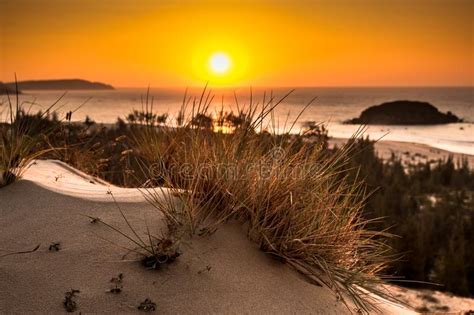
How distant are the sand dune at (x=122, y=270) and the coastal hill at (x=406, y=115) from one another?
45766 mm

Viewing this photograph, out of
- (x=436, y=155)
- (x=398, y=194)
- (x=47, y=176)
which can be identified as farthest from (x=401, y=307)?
(x=436, y=155)

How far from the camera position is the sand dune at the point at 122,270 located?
2055mm

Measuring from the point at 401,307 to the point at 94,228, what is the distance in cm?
200

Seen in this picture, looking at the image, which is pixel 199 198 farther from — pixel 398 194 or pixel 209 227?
pixel 398 194

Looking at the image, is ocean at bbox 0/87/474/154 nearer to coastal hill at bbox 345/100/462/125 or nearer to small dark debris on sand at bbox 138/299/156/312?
small dark debris on sand at bbox 138/299/156/312

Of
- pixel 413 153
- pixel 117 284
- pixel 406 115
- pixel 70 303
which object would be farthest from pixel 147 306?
pixel 406 115

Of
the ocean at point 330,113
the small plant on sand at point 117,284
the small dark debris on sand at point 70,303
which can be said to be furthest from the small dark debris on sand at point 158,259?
the ocean at point 330,113

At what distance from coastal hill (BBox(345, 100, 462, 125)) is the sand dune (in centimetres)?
4577

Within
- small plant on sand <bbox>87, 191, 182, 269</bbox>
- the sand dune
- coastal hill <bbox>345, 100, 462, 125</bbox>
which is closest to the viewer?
the sand dune

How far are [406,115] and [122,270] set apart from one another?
51.0m

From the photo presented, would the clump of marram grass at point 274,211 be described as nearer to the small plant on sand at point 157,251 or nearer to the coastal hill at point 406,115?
the small plant on sand at point 157,251

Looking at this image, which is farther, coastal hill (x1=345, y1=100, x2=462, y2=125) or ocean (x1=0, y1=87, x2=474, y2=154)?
coastal hill (x1=345, y1=100, x2=462, y2=125)

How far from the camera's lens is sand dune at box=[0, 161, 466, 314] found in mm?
2055

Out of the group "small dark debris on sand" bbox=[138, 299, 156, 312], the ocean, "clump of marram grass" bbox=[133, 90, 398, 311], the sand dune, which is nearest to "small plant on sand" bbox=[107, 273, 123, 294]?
the sand dune
